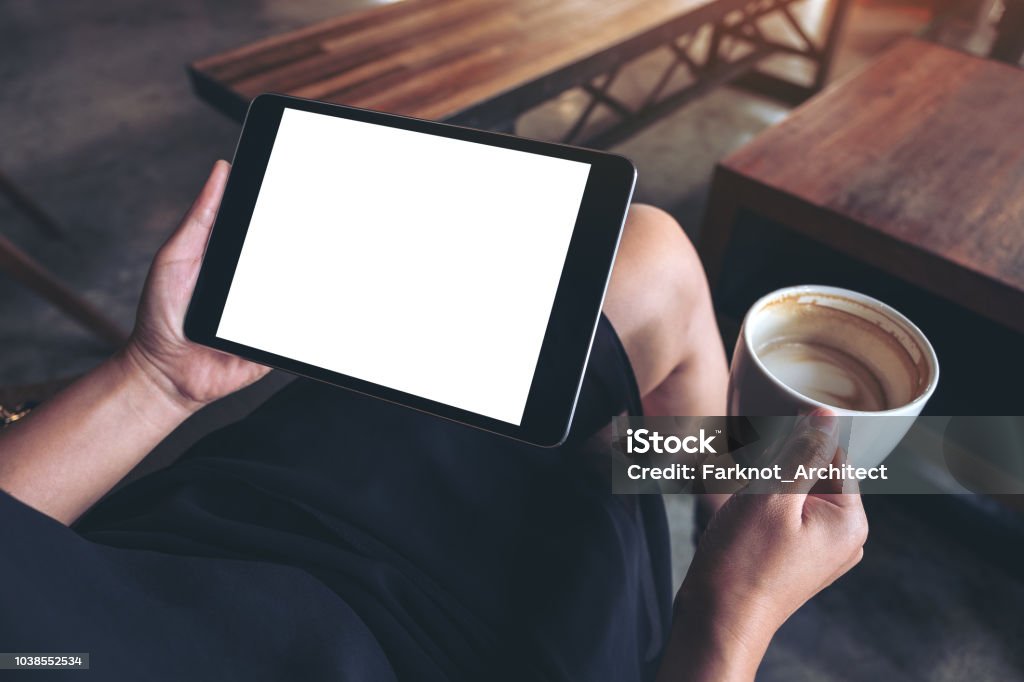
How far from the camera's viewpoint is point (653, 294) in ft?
2.39

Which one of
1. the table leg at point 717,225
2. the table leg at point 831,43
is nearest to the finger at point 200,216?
the table leg at point 717,225

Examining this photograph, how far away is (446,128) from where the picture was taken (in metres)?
0.56

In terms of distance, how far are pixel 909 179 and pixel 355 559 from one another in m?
0.89

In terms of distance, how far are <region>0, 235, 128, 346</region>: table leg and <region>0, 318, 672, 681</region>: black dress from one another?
0.84 m

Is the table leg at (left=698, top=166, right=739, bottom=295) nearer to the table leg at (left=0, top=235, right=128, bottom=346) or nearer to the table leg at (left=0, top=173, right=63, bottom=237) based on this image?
the table leg at (left=0, top=235, right=128, bottom=346)

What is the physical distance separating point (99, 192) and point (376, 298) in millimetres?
1786

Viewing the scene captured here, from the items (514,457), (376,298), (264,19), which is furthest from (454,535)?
(264,19)

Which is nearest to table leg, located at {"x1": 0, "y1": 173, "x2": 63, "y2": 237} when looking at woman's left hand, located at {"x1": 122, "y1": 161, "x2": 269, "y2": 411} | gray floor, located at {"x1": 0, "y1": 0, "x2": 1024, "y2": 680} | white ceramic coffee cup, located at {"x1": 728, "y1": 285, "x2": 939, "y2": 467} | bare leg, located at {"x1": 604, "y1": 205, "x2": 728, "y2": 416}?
gray floor, located at {"x1": 0, "y1": 0, "x2": 1024, "y2": 680}

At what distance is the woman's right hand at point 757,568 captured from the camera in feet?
1.56

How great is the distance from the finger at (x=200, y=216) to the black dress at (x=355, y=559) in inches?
7.3

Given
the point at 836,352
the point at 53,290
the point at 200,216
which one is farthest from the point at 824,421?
the point at 53,290

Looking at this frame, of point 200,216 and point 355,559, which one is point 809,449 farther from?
point 200,216

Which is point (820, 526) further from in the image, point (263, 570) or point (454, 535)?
point (263, 570)

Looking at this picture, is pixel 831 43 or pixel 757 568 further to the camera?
pixel 831 43
